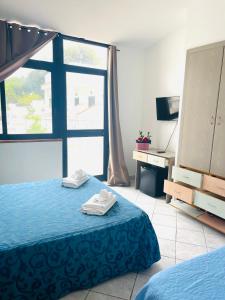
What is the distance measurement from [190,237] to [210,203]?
433mm

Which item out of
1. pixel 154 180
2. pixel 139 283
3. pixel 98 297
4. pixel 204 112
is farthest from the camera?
pixel 154 180

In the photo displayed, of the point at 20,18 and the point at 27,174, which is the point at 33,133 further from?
the point at 20,18

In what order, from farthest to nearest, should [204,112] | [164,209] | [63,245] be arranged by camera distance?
1. [164,209]
2. [204,112]
3. [63,245]

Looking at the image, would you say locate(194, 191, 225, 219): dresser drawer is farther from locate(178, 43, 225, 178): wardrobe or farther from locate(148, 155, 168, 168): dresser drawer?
locate(148, 155, 168, 168): dresser drawer

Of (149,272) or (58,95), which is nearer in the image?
(149,272)

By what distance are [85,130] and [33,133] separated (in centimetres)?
87

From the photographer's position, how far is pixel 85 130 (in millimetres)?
3684

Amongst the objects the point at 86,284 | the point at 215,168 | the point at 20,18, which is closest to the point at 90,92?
the point at 20,18

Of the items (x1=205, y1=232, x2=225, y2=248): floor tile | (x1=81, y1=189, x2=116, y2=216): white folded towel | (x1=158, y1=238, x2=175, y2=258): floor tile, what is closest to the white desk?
(x1=205, y1=232, x2=225, y2=248): floor tile

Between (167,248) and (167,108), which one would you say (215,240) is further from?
(167,108)

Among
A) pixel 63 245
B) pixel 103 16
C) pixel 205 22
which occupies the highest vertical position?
pixel 103 16

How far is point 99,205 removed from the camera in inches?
67.0

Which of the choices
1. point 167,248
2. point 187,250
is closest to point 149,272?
point 167,248

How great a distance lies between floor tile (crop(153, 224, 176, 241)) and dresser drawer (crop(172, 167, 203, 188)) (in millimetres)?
589
